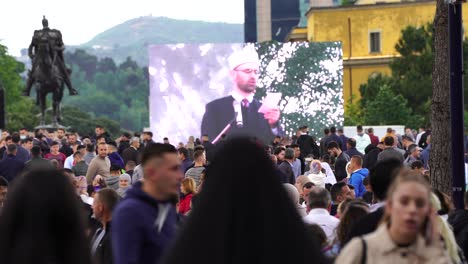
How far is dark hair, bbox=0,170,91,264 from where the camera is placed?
534 centimetres

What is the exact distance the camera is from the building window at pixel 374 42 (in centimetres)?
10062

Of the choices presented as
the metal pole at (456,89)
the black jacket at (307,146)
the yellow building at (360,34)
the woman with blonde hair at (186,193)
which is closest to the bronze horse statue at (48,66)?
the black jacket at (307,146)

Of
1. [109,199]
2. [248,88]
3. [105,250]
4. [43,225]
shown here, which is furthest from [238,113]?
[43,225]

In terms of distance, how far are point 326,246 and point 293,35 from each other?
103 metres

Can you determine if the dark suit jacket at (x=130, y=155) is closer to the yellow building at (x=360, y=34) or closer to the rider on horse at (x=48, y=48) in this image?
the rider on horse at (x=48, y=48)

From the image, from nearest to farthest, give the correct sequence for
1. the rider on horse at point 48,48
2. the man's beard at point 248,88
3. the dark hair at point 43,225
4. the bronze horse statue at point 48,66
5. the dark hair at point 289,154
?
the dark hair at point 43,225 < the dark hair at point 289,154 < the man's beard at point 248,88 < the rider on horse at point 48,48 < the bronze horse statue at point 48,66

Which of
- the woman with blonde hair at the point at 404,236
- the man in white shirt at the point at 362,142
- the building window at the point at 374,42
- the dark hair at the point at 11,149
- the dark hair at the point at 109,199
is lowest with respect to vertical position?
the man in white shirt at the point at 362,142

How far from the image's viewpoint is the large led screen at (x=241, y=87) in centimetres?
4766

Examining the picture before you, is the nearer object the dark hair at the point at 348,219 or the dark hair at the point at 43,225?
the dark hair at the point at 43,225

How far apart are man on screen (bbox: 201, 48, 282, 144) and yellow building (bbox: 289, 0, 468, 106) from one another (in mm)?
51021

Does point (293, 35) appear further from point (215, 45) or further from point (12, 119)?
point (215, 45)

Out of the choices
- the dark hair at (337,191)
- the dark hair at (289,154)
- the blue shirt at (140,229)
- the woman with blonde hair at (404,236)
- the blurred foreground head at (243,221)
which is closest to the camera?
the blurred foreground head at (243,221)

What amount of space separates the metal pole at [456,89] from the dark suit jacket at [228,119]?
31.5 meters

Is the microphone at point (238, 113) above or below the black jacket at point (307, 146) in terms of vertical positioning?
above
